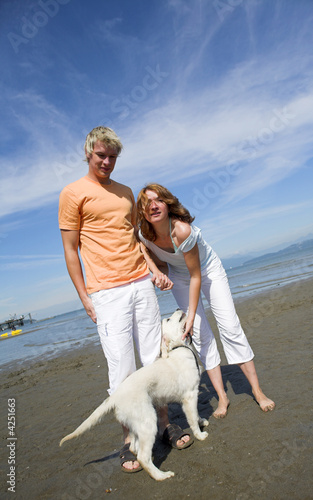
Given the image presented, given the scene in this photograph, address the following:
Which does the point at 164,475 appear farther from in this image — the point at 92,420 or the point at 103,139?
the point at 103,139

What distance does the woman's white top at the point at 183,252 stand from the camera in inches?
126

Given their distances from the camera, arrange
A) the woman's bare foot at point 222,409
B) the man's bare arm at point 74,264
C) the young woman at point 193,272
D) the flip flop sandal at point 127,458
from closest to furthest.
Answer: the flip flop sandal at point 127,458, the man's bare arm at point 74,264, the young woman at point 193,272, the woman's bare foot at point 222,409

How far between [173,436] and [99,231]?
229 centimetres

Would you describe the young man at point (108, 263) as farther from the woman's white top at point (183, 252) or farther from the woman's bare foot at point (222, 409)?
the woman's bare foot at point (222, 409)

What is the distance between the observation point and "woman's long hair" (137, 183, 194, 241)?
3180mm

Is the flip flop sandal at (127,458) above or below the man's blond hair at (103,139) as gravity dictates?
below

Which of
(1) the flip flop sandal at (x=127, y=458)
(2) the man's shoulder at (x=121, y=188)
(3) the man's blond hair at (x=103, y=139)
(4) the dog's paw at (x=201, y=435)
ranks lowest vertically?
(4) the dog's paw at (x=201, y=435)

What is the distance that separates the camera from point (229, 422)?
3.32m

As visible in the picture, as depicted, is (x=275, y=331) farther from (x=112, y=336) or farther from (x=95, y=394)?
(x=112, y=336)

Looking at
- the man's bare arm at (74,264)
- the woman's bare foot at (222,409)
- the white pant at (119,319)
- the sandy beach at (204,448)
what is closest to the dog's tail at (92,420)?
the white pant at (119,319)

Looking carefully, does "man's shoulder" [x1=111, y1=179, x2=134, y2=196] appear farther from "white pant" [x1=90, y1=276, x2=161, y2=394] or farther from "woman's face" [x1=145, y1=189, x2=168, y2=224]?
"white pant" [x1=90, y1=276, x2=161, y2=394]

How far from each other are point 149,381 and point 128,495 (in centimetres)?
92

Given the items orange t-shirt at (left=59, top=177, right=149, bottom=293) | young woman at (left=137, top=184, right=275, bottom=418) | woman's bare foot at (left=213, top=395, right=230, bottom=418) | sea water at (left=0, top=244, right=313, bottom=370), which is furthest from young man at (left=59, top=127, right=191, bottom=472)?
sea water at (left=0, top=244, right=313, bottom=370)

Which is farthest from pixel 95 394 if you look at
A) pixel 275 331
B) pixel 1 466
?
pixel 275 331
